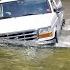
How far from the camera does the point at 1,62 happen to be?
834 centimetres

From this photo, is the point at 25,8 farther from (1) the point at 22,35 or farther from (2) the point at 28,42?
(2) the point at 28,42

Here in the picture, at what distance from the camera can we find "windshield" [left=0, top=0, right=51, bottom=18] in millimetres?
11492

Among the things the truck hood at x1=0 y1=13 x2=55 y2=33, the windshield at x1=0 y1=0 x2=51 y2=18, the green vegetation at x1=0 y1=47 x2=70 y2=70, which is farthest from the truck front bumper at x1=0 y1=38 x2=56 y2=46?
the windshield at x1=0 y1=0 x2=51 y2=18

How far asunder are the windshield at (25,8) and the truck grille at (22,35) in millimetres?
1177

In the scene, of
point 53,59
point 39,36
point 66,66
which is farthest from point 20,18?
point 66,66

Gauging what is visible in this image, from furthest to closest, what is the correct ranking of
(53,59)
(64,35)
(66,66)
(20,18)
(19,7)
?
1. (64,35)
2. (19,7)
3. (20,18)
4. (53,59)
5. (66,66)

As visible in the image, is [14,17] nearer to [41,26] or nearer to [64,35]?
[41,26]

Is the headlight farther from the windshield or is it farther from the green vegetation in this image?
the windshield

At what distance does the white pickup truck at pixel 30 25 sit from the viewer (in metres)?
10.2

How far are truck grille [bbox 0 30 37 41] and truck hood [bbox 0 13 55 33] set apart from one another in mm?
129

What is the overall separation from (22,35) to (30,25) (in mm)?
392

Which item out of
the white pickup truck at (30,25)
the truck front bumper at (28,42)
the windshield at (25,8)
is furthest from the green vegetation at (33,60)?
the windshield at (25,8)

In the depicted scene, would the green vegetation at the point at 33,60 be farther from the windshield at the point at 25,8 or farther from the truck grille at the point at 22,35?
the windshield at the point at 25,8

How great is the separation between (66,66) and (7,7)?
15.7 ft
